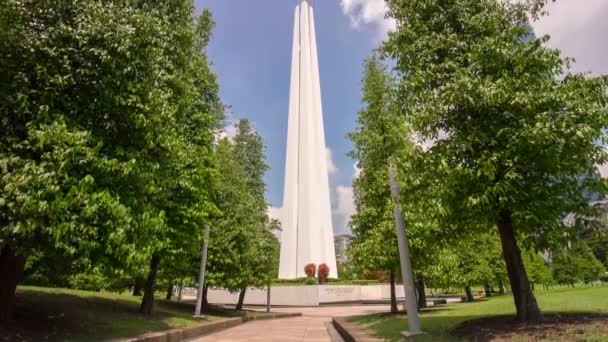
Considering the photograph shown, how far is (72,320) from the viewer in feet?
33.1

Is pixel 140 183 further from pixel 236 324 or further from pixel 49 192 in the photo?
pixel 236 324

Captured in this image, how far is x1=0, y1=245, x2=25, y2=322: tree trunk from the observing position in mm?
7957

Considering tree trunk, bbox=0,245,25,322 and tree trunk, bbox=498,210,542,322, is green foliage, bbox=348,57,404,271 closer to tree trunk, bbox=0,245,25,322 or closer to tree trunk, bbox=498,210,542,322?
tree trunk, bbox=498,210,542,322

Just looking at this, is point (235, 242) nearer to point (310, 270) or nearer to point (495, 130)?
point (495, 130)

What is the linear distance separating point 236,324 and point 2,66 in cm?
1465

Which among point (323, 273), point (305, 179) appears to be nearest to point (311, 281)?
point (323, 273)

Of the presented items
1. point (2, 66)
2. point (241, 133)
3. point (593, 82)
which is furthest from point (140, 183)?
point (241, 133)

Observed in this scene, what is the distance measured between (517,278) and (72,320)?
396 inches

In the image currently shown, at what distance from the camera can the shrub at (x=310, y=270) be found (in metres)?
47.3

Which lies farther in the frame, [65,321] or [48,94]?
[65,321]

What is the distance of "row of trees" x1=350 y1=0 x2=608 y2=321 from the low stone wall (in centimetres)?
3338

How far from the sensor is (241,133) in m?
31.5

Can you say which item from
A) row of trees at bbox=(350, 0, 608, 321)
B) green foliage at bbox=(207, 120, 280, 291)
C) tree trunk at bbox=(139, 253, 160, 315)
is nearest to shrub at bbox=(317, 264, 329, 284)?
green foliage at bbox=(207, 120, 280, 291)

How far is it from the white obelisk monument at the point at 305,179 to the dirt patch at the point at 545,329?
41.4m
